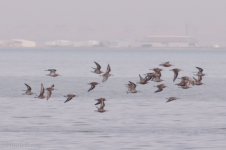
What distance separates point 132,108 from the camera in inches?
2933

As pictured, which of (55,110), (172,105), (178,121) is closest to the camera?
(178,121)

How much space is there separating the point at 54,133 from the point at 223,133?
8.76 metres

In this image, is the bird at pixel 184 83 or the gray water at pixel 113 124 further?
the bird at pixel 184 83

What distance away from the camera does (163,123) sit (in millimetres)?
60875

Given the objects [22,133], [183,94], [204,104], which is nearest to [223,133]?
[22,133]

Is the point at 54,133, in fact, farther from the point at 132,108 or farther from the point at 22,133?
the point at 132,108

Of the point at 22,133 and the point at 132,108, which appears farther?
the point at 132,108

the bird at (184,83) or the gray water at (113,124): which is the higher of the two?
the bird at (184,83)

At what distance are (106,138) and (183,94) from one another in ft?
158

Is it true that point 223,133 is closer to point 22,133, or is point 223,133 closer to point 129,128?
point 129,128

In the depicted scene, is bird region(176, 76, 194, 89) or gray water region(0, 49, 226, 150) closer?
gray water region(0, 49, 226, 150)

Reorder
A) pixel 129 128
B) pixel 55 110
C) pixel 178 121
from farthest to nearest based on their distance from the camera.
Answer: pixel 55 110
pixel 178 121
pixel 129 128

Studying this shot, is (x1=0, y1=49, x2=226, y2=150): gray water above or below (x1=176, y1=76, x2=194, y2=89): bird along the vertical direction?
below

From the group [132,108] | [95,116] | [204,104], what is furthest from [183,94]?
[95,116]
